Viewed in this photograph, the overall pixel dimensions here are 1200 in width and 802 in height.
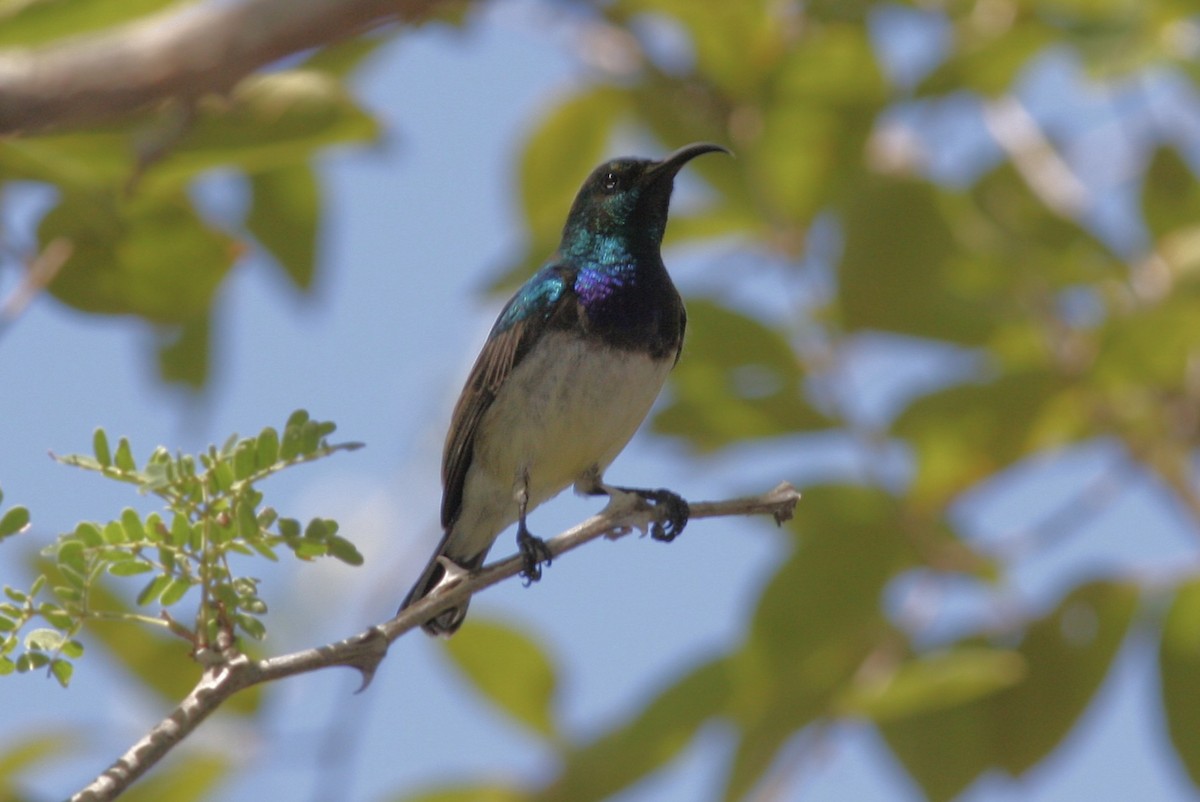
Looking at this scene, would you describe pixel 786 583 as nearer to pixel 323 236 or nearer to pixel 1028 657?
pixel 1028 657

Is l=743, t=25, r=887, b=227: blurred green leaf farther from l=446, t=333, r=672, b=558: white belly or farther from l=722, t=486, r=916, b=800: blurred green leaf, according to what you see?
l=722, t=486, r=916, b=800: blurred green leaf

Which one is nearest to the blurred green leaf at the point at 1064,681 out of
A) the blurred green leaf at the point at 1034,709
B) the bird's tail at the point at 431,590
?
the blurred green leaf at the point at 1034,709

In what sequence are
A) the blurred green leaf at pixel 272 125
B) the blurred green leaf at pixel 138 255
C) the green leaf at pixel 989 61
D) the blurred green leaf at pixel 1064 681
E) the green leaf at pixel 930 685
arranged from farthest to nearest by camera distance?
1. the green leaf at pixel 989 61
2. the blurred green leaf at pixel 1064 681
3. the green leaf at pixel 930 685
4. the blurred green leaf at pixel 272 125
5. the blurred green leaf at pixel 138 255

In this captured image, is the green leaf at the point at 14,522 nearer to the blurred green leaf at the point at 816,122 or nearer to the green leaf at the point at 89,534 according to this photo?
the green leaf at the point at 89,534

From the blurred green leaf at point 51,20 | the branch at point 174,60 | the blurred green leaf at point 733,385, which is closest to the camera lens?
the branch at point 174,60

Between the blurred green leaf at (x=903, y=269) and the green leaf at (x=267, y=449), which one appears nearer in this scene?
the green leaf at (x=267, y=449)

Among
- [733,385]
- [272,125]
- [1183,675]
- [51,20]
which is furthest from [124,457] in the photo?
[1183,675]

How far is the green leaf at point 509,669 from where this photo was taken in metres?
3.47

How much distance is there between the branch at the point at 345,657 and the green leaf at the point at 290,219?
1.73 m

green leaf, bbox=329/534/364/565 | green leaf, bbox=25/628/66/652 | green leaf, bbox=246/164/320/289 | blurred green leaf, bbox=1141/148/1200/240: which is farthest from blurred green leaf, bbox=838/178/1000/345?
green leaf, bbox=25/628/66/652

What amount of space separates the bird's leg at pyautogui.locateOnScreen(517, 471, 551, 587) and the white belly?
0.09 ft

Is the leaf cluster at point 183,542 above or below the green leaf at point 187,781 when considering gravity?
above

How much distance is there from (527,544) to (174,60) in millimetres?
2382

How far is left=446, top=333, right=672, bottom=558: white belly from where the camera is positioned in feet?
11.7
